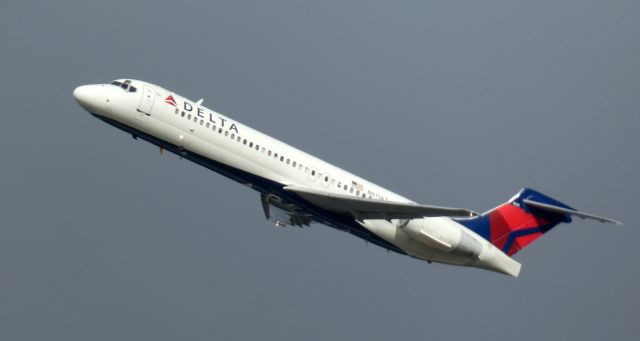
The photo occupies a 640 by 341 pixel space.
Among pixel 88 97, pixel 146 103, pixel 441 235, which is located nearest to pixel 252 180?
pixel 146 103

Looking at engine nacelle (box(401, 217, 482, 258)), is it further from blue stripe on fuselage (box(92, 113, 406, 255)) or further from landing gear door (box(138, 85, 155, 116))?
landing gear door (box(138, 85, 155, 116))

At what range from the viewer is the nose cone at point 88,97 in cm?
3169

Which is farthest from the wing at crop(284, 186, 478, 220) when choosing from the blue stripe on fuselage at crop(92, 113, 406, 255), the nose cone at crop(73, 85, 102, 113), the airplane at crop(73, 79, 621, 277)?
the nose cone at crop(73, 85, 102, 113)

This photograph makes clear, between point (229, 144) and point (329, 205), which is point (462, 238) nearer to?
point (329, 205)

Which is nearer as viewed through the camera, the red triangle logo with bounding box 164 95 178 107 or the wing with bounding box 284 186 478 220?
the wing with bounding box 284 186 478 220

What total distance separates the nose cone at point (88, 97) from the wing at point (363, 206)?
7046 mm

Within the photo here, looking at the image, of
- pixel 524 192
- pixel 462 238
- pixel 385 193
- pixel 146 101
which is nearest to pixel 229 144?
pixel 146 101

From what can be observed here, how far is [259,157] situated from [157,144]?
140 inches

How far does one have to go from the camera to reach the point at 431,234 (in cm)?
3419

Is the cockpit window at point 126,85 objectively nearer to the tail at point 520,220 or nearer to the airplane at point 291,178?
the airplane at point 291,178

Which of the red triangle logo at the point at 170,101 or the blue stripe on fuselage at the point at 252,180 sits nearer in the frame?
the red triangle logo at the point at 170,101

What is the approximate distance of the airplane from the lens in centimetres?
3184

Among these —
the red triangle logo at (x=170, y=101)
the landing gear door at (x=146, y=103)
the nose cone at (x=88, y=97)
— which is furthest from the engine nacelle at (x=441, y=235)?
the nose cone at (x=88, y=97)

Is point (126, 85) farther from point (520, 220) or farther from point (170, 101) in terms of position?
point (520, 220)
